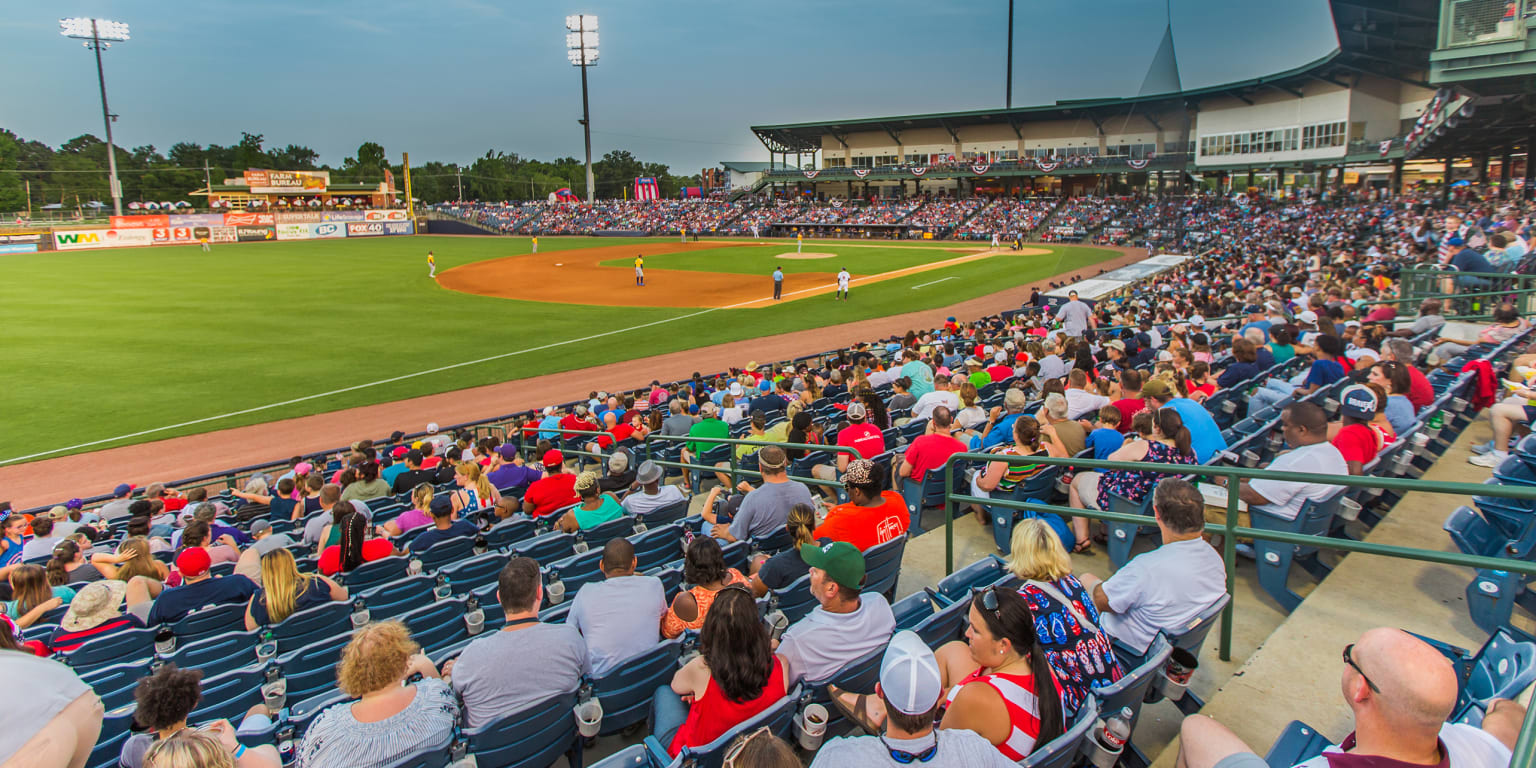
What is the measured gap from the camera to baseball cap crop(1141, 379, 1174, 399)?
790cm

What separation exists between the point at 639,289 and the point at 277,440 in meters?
23.8

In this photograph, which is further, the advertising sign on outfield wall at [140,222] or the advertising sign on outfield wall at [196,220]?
the advertising sign on outfield wall at [196,220]

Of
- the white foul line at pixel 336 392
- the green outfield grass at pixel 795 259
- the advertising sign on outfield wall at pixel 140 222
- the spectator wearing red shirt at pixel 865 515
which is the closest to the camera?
the spectator wearing red shirt at pixel 865 515

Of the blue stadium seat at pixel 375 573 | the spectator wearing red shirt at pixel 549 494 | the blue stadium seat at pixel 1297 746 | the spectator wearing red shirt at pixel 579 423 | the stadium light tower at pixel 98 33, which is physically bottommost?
the spectator wearing red shirt at pixel 579 423

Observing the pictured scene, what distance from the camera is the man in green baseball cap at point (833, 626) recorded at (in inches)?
157

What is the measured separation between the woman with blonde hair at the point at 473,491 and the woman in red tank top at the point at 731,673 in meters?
6.00

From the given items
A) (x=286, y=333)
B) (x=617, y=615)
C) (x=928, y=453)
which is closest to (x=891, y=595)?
(x=928, y=453)

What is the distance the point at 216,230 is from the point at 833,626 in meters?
92.0

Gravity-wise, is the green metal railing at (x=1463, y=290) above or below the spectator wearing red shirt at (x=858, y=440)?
above

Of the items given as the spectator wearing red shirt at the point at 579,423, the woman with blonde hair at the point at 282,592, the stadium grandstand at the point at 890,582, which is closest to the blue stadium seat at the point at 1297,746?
the stadium grandstand at the point at 890,582

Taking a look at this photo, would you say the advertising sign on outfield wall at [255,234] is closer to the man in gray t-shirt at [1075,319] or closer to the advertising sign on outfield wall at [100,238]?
the advertising sign on outfield wall at [100,238]

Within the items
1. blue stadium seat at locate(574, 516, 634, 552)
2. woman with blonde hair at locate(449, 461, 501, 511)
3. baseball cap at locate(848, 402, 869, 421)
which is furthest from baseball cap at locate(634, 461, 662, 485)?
woman with blonde hair at locate(449, 461, 501, 511)

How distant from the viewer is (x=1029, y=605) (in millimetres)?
3641

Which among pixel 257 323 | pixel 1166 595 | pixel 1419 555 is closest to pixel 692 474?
pixel 1166 595
